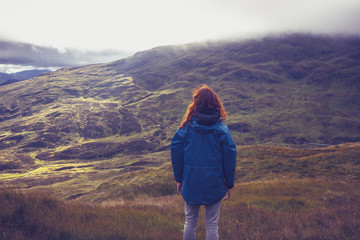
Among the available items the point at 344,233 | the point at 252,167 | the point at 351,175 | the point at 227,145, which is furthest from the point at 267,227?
the point at 252,167

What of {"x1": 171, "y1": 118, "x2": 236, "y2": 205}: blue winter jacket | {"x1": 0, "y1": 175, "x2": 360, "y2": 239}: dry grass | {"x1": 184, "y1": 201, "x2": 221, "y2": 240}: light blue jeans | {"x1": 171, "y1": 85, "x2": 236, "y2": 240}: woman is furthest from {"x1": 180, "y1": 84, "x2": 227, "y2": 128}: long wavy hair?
{"x1": 0, "y1": 175, "x2": 360, "y2": 239}: dry grass

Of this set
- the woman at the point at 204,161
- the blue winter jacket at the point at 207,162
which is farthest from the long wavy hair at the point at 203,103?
the blue winter jacket at the point at 207,162

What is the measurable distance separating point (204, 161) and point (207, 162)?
55 mm

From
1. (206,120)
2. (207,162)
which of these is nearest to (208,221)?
(207,162)

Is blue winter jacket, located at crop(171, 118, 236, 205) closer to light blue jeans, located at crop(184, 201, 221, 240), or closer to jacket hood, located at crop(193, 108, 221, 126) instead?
jacket hood, located at crop(193, 108, 221, 126)

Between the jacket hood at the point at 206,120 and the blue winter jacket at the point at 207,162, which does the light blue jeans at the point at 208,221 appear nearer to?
the blue winter jacket at the point at 207,162

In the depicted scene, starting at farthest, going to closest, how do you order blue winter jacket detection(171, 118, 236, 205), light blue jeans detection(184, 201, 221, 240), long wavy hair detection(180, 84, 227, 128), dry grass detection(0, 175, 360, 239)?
dry grass detection(0, 175, 360, 239), long wavy hair detection(180, 84, 227, 128), light blue jeans detection(184, 201, 221, 240), blue winter jacket detection(171, 118, 236, 205)

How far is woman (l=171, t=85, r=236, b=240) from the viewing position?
4.25 metres

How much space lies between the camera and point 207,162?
13.9 feet

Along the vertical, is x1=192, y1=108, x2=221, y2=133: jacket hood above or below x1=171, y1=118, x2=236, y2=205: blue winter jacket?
above

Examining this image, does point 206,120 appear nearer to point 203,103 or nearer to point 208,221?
point 203,103

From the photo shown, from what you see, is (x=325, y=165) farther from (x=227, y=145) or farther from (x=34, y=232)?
(x=34, y=232)

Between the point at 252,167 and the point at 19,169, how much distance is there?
561 feet

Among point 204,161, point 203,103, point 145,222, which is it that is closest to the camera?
point 204,161
